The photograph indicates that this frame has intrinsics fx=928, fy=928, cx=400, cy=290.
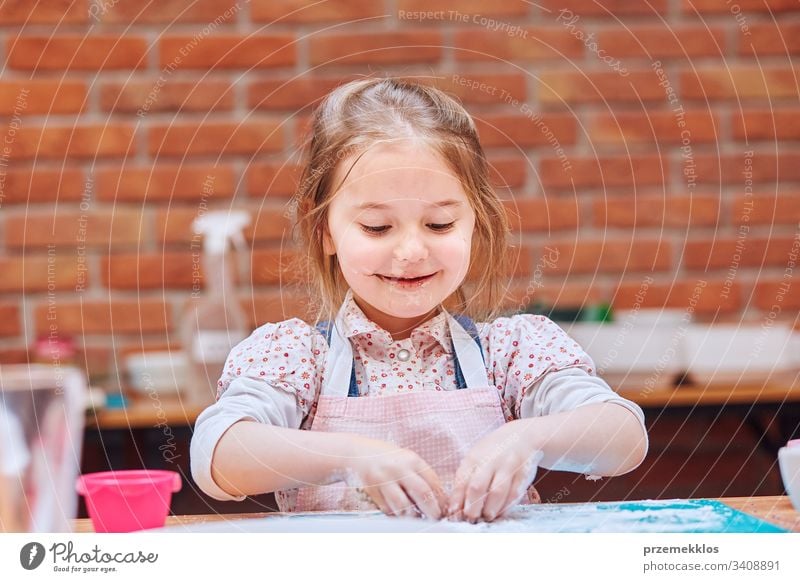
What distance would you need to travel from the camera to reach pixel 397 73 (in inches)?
39.6

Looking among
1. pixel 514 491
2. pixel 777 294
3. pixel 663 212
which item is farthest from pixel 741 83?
pixel 514 491

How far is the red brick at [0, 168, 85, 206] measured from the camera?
960mm

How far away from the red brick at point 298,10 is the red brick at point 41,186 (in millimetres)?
267

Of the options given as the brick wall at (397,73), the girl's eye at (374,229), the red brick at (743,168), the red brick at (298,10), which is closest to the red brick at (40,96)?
the brick wall at (397,73)

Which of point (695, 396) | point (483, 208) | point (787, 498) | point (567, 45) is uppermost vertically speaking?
point (567, 45)

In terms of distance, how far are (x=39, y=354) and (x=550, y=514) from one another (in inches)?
25.6

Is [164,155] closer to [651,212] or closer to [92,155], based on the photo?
[92,155]

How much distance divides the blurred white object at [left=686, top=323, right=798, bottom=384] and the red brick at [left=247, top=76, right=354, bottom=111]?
486 mm

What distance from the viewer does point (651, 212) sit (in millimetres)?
1021

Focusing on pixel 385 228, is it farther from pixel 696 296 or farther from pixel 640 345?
pixel 696 296

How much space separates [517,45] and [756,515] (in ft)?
2.04

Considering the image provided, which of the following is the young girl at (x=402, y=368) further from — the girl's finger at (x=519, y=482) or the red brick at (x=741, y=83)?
the red brick at (x=741, y=83)

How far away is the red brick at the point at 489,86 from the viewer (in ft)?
3.18
